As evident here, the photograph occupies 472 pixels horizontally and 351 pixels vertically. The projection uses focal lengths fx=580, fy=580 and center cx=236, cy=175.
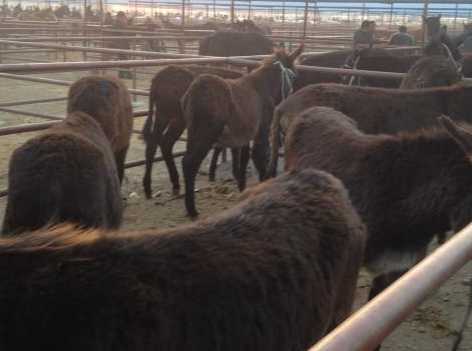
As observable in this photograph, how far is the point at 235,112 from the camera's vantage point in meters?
5.67

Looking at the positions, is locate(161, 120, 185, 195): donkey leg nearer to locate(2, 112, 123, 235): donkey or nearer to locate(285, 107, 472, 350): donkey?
locate(2, 112, 123, 235): donkey

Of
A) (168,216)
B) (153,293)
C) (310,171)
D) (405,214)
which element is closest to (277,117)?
(168,216)

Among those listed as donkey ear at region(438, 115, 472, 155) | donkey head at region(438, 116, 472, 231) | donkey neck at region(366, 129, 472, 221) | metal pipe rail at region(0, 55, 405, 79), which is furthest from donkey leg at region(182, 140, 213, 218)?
donkey ear at region(438, 115, 472, 155)

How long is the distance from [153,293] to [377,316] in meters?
0.81

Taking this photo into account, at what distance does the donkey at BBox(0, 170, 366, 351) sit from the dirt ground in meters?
0.73

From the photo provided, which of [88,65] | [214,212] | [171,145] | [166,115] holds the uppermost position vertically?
[88,65]

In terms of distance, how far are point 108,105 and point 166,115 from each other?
55.9 inches

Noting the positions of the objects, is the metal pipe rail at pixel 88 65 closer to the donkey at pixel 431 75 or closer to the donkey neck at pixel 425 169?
the donkey at pixel 431 75

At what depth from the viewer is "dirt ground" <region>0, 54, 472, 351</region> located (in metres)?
3.49

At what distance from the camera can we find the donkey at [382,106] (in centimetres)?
479

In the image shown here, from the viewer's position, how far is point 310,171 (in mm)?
2572

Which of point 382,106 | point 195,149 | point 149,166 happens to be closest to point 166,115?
point 149,166

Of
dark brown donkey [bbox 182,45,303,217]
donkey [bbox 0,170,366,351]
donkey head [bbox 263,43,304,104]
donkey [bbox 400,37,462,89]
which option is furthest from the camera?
donkey [bbox 400,37,462,89]

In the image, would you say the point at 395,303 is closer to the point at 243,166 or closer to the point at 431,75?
the point at 243,166
